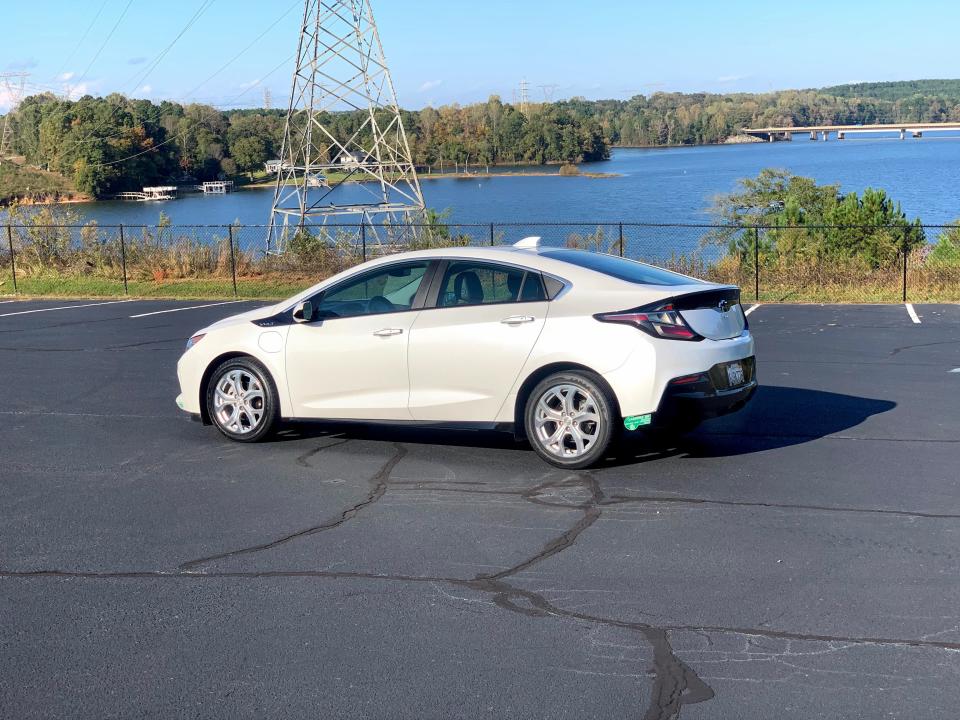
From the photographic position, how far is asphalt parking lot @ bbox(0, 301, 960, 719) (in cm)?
413

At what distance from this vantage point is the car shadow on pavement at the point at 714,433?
818 cm

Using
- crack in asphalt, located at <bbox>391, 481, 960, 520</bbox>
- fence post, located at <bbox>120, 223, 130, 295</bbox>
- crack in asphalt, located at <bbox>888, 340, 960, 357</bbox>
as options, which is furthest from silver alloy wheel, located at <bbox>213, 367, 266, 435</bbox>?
fence post, located at <bbox>120, 223, 130, 295</bbox>

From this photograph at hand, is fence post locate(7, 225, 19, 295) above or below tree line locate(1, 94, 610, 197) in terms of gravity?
below

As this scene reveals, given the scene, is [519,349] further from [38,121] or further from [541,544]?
[38,121]

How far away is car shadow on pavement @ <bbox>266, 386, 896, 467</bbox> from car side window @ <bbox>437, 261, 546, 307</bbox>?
0.99 meters

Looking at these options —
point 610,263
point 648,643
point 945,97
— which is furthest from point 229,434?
point 945,97

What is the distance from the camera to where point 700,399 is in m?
7.42

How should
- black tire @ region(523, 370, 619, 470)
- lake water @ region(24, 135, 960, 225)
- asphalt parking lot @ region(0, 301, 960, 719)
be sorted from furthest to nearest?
lake water @ region(24, 135, 960, 225) → black tire @ region(523, 370, 619, 470) → asphalt parking lot @ region(0, 301, 960, 719)

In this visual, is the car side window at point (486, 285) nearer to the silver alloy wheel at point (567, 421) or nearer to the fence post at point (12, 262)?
the silver alloy wheel at point (567, 421)

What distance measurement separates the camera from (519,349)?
7.65 metres

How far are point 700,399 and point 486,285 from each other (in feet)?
5.89

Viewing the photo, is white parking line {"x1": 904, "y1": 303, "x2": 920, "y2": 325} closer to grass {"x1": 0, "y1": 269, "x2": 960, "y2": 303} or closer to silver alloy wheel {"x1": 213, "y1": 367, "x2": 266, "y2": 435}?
grass {"x1": 0, "y1": 269, "x2": 960, "y2": 303}

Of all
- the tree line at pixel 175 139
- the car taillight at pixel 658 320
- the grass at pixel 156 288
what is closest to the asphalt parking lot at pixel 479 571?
the car taillight at pixel 658 320

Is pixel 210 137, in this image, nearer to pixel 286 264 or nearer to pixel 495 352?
pixel 286 264
